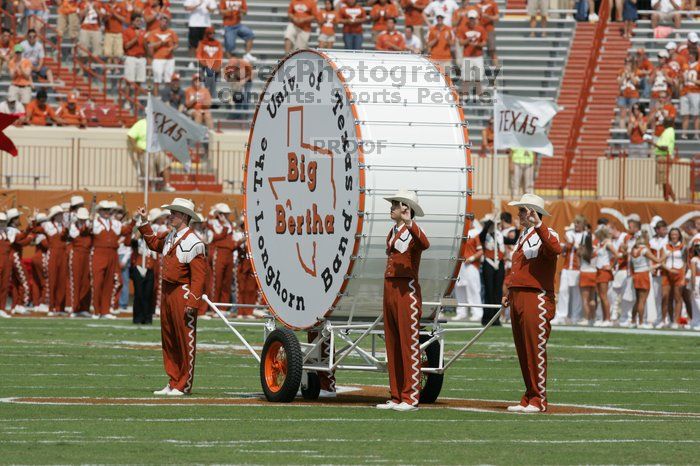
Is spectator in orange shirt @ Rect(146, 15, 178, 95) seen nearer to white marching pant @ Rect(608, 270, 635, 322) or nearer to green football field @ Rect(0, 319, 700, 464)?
white marching pant @ Rect(608, 270, 635, 322)

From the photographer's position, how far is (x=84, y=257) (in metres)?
28.0

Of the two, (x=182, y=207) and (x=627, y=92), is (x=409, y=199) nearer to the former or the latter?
(x=182, y=207)

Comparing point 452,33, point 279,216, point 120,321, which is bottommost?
point 120,321

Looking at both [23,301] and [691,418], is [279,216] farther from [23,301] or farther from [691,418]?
[23,301]

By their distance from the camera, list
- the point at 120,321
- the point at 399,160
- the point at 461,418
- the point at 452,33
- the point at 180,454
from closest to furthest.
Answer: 1. the point at 180,454
2. the point at 461,418
3. the point at 399,160
4. the point at 120,321
5. the point at 452,33

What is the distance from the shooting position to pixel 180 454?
10.3 meters

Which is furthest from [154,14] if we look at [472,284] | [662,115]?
[662,115]

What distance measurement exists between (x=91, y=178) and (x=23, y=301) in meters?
3.91

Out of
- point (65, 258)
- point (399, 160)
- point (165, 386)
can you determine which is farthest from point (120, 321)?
point (399, 160)

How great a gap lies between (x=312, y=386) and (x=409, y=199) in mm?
2314

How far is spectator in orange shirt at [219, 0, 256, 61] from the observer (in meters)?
36.6

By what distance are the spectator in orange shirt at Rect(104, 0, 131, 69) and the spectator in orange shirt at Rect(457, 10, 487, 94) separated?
7541 mm

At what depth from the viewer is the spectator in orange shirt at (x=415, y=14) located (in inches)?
1460

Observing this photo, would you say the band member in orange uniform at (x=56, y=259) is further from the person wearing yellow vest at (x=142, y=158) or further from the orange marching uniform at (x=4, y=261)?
the person wearing yellow vest at (x=142, y=158)
